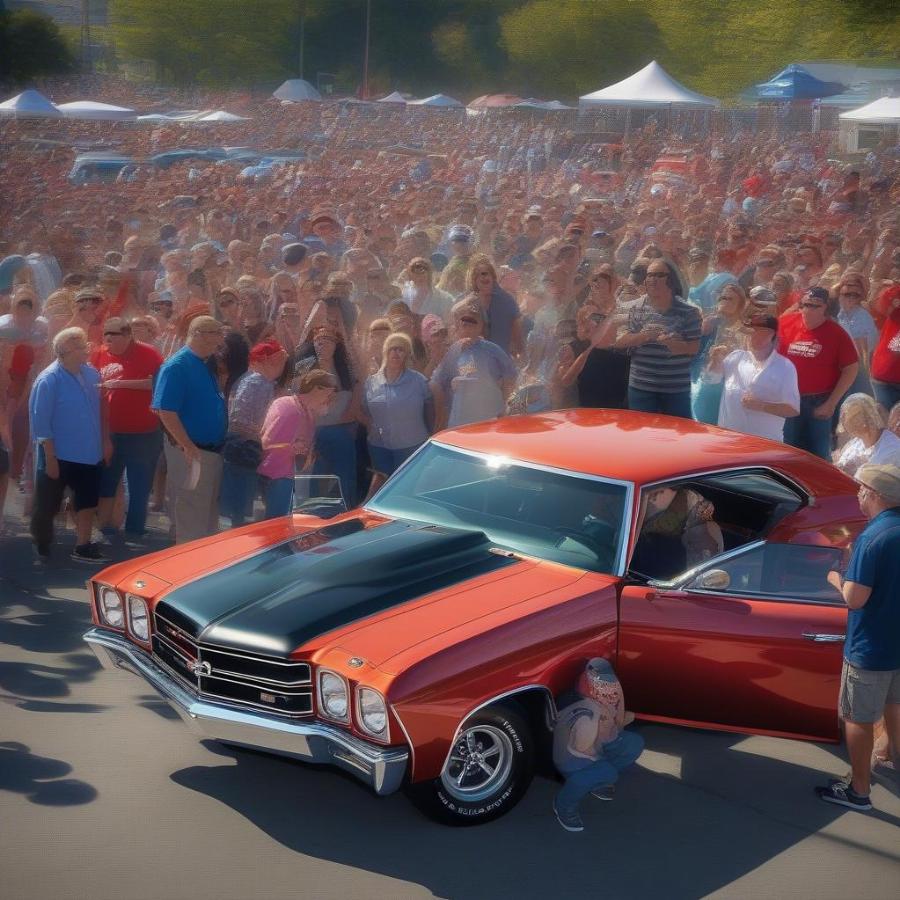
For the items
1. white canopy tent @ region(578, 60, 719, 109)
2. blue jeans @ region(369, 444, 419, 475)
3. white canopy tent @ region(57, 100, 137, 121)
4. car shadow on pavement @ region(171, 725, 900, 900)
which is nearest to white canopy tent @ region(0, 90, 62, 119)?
white canopy tent @ region(57, 100, 137, 121)

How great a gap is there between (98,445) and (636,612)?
464 cm

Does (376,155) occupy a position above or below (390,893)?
above

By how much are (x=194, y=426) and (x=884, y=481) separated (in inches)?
182

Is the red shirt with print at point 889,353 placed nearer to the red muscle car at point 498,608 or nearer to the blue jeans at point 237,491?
the red muscle car at point 498,608

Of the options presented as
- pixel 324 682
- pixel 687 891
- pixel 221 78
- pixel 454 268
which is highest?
pixel 221 78

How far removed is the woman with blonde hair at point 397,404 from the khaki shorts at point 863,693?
166 inches

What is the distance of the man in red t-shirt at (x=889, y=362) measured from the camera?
11.1 meters

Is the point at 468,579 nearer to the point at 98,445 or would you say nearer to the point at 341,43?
the point at 98,445

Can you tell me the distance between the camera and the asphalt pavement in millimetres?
5055

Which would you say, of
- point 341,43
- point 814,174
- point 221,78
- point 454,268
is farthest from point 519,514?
point 341,43

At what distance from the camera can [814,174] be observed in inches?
1083

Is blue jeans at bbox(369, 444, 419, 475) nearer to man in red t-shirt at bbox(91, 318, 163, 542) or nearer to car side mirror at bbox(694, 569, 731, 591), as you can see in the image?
man in red t-shirt at bbox(91, 318, 163, 542)

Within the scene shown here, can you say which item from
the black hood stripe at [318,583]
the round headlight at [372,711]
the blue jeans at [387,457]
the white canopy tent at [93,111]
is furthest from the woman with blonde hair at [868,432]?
the white canopy tent at [93,111]

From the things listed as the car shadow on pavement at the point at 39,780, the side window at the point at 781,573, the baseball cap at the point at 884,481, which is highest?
the baseball cap at the point at 884,481
